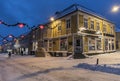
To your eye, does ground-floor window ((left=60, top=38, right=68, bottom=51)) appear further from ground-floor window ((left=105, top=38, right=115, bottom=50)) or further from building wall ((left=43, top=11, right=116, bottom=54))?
ground-floor window ((left=105, top=38, right=115, bottom=50))

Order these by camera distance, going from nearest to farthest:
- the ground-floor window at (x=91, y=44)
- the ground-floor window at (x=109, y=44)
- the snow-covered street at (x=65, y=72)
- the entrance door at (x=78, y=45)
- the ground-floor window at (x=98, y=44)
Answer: the snow-covered street at (x=65, y=72) → the entrance door at (x=78, y=45) → the ground-floor window at (x=91, y=44) → the ground-floor window at (x=98, y=44) → the ground-floor window at (x=109, y=44)

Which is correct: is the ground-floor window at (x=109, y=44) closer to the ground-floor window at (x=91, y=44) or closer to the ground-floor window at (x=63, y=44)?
the ground-floor window at (x=91, y=44)

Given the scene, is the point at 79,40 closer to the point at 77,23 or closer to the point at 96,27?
the point at 77,23

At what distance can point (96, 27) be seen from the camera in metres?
26.7

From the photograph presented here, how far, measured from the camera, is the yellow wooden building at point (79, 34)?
2331 cm

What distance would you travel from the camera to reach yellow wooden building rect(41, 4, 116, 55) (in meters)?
23.3

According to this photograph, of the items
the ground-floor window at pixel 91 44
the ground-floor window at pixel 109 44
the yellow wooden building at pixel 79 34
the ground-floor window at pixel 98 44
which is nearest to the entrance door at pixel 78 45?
the yellow wooden building at pixel 79 34

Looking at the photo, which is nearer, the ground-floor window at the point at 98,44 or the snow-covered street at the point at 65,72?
the snow-covered street at the point at 65,72

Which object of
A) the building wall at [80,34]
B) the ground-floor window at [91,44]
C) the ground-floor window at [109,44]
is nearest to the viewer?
the building wall at [80,34]

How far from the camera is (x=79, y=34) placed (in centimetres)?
2277

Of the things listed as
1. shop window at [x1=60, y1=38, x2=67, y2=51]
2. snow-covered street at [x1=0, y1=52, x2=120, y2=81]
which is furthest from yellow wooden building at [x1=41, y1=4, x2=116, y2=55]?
snow-covered street at [x1=0, y1=52, x2=120, y2=81]

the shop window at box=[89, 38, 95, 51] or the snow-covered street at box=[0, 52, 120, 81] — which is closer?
the snow-covered street at box=[0, 52, 120, 81]

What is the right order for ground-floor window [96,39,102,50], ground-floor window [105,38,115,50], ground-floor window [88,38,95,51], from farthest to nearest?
ground-floor window [105,38,115,50], ground-floor window [96,39,102,50], ground-floor window [88,38,95,51]

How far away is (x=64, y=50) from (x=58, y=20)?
6.04 metres
